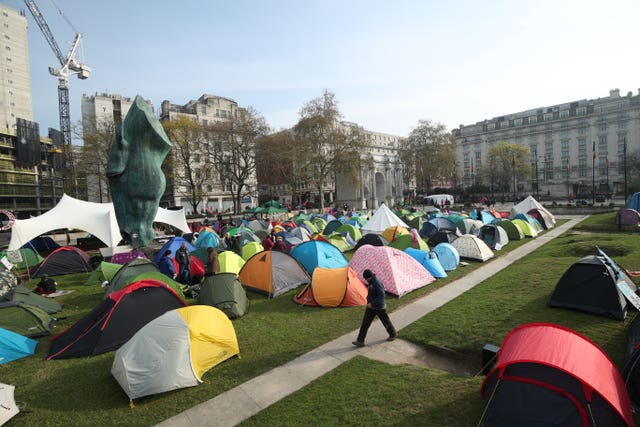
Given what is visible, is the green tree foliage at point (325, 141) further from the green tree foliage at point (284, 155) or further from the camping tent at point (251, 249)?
the camping tent at point (251, 249)

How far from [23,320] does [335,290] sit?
25.5ft

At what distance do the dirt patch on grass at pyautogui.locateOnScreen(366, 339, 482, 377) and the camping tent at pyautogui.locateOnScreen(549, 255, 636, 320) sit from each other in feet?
11.1

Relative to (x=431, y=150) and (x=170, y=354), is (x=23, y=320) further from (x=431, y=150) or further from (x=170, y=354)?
(x=431, y=150)

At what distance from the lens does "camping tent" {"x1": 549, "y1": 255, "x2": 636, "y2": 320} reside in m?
7.58

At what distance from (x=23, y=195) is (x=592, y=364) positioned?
78.3m

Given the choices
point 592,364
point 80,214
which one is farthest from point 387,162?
point 592,364

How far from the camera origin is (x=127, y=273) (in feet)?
33.3

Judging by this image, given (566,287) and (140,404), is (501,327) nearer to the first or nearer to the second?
(566,287)

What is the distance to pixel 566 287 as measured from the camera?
8289 millimetres

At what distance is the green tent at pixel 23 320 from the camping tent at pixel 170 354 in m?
4.08

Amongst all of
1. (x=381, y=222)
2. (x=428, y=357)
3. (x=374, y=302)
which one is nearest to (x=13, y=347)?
(x=374, y=302)

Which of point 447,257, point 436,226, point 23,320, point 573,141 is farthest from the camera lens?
point 573,141

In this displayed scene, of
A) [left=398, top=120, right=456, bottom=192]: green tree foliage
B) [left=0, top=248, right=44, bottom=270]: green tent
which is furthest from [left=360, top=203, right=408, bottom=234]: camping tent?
[left=398, top=120, right=456, bottom=192]: green tree foliage

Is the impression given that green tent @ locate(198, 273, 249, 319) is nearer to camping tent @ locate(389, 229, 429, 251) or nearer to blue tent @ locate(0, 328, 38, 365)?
blue tent @ locate(0, 328, 38, 365)
